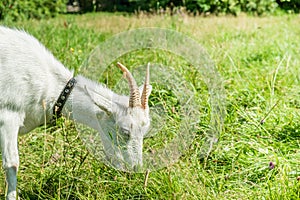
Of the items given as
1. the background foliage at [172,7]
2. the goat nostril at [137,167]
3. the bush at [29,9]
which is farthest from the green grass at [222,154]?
the bush at [29,9]

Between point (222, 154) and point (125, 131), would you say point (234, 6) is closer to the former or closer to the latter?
point (222, 154)

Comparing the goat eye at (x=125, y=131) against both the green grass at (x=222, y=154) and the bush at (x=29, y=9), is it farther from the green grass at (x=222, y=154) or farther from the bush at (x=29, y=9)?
the bush at (x=29, y=9)

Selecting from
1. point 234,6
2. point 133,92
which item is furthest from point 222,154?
point 234,6

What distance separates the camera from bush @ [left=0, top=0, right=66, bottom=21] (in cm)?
1293

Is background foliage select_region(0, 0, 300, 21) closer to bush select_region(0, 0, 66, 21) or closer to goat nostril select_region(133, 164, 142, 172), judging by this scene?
bush select_region(0, 0, 66, 21)

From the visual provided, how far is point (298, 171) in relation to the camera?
12.2 ft

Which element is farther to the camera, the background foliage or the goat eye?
the background foliage

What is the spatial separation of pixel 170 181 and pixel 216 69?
2.53 meters

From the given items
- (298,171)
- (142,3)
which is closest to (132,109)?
(298,171)

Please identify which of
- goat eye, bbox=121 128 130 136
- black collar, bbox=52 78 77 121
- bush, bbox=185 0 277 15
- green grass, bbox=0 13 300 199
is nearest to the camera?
green grass, bbox=0 13 300 199

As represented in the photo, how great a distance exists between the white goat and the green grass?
17 centimetres

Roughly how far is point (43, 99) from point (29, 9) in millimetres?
11386

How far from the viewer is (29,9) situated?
14.7 metres

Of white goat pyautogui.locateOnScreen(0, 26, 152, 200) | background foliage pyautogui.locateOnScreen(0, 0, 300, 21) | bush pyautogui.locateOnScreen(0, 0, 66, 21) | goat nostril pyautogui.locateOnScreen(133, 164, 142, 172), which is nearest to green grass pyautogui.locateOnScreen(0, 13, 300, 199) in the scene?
goat nostril pyautogui.locateOnScreen(133, 164, 142, 172)
